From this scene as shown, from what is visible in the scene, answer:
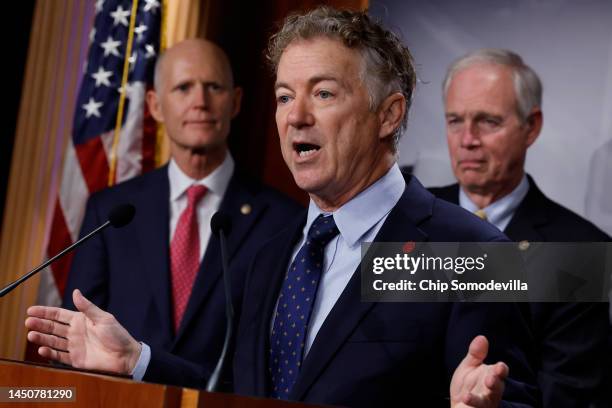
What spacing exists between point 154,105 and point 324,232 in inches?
78.5

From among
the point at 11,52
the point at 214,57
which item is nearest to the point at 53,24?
the point at 11,52

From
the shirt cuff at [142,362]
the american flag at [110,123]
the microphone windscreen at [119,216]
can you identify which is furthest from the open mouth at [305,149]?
the american flag at [110,123]

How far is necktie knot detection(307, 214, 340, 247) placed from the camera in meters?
2.30

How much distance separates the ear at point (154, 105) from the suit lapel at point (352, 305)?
6.46ft

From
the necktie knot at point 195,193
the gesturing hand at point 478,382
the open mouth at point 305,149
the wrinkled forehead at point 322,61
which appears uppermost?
the necktie knot at point 195,193

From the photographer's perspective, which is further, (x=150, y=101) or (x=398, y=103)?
(x=150, y=101)

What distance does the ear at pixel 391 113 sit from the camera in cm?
243

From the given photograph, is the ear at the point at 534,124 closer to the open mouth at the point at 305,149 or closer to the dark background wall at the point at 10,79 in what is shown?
the open mouth at the point at 305,149

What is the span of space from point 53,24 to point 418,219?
2.84 meters

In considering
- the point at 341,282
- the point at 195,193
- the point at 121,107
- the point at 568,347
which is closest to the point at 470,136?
the point at 568,347

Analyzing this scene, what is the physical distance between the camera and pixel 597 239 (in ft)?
10.6

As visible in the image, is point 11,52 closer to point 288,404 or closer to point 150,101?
point 150,101

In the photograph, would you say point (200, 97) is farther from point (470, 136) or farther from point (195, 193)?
point (470, 136)

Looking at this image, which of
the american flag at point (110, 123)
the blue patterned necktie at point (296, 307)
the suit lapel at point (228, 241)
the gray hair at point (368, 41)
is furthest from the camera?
the american flag at point (110, 123)
